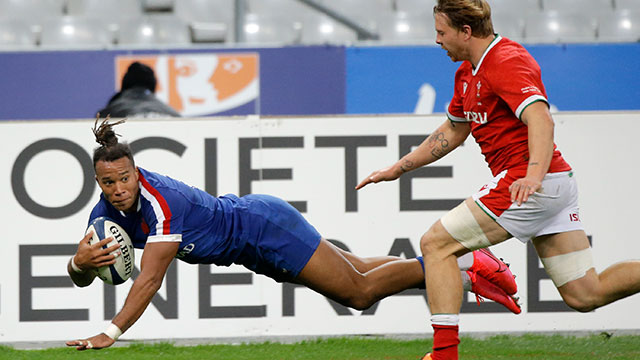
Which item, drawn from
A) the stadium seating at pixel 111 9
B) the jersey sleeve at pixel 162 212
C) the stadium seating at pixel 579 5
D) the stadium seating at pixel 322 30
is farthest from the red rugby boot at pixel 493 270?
the stadium seating at pixel 579 5

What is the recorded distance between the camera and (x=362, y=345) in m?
5.80

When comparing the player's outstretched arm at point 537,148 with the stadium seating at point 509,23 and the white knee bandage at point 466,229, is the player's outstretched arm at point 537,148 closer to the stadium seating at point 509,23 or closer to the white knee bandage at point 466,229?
the white knee bandage at point 466,229

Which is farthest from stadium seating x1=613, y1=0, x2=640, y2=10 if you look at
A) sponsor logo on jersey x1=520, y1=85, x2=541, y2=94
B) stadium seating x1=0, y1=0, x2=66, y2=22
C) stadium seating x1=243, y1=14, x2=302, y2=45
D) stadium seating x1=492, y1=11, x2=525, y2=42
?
sponsor logo on jersey x1=520, y1=85, x2=541, y2=94

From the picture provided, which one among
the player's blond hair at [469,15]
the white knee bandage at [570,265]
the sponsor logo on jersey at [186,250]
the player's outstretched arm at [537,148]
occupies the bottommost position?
the white knee bandage at [570,265]

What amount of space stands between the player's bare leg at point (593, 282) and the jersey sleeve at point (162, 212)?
1788mm

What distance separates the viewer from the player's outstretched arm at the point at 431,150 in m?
Answer: 4.66

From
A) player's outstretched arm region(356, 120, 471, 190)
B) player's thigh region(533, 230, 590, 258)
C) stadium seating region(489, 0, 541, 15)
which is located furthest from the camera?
stadium seating region(489, 0, 541, 15)

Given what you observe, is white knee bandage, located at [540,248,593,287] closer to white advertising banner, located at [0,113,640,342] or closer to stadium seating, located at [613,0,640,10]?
white advertising banner, located at [0,113,640,342]

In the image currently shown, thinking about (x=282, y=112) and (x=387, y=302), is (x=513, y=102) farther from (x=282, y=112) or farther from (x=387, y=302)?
(x=282, y=112)

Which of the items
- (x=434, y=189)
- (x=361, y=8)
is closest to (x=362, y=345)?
(x=434, y=189)

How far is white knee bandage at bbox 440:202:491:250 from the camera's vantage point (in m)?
4.01

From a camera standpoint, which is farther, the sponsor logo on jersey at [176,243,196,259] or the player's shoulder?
the sponsor logo on jersey at [176,243,196,259]

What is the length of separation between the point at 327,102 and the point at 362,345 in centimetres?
381

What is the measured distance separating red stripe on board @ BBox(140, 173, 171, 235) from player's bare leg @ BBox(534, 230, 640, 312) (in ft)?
5.98
